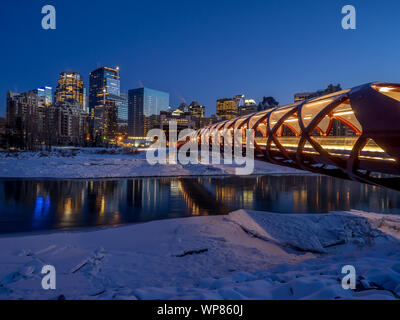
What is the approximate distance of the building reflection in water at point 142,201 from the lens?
1482 centimetres

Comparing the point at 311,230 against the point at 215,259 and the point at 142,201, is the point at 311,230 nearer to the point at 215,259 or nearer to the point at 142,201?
the point at 215,259

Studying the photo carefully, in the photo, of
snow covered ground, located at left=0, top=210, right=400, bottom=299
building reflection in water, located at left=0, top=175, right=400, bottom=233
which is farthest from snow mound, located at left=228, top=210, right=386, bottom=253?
building reflection in water, located at left=0, top=175, right=400, bottom=233

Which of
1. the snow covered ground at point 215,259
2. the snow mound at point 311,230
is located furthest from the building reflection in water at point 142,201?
the snow mound at point 311,230

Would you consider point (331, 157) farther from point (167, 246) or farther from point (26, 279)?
point (26, 279)

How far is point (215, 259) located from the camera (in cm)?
870

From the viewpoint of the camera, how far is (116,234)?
1141cm

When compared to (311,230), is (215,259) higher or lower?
lower

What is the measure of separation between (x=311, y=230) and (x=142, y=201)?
1302cm

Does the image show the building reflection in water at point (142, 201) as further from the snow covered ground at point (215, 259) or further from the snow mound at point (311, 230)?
the snow mound at point (311, 230)

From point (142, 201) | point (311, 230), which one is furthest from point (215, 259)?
point (142, 201)

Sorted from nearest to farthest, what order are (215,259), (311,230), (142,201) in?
(215,259) → (311,230) → (142,201)

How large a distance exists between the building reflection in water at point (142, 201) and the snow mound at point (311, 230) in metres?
4.66

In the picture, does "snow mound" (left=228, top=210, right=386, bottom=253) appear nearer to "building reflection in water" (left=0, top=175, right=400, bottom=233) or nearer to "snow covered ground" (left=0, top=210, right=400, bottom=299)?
"snow covered ground" (left=0, top=210, right=400, bottom=299)

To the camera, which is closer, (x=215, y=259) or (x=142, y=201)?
(x=215, y=259)
